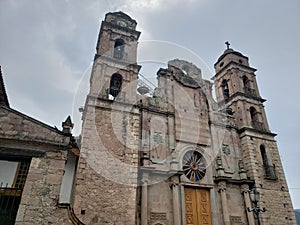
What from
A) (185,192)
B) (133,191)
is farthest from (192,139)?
(133,191)

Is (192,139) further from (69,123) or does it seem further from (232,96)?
(69,123)

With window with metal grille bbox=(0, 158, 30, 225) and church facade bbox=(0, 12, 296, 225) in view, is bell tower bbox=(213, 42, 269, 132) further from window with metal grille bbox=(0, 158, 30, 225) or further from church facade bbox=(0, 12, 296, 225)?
window with metal grille bbox=(0, 158, 30, 225)

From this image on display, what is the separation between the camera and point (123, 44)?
52.4 feet

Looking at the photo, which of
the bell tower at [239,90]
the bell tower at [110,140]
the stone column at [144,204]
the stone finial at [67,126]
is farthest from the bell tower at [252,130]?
the stone finial at [67,126]

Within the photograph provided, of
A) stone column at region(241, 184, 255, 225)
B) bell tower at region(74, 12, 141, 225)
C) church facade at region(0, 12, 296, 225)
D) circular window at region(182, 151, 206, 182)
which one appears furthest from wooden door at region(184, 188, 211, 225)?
bell tower at region(74, 12, 141, 225)

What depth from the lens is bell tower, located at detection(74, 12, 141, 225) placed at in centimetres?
1024

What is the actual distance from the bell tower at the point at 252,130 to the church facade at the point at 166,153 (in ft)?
0.24

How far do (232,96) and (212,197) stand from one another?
858 centimetres

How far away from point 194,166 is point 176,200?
8.82 feet

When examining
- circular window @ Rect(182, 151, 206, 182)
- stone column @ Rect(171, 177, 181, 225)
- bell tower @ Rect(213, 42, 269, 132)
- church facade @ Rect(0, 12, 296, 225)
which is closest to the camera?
church facade @ Rect(0, 12, 296, 225)

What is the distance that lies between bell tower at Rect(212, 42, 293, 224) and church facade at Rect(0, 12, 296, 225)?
2.9 inches

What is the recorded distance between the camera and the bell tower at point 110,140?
10242 millimetres

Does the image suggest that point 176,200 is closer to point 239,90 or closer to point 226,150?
point 226,150

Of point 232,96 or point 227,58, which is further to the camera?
point 227,58
